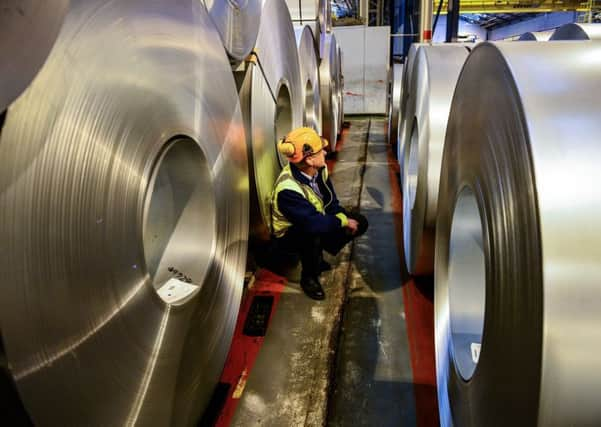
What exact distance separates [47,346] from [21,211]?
191 millimetres

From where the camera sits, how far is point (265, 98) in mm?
1996

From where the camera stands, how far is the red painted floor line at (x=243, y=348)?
1445mm

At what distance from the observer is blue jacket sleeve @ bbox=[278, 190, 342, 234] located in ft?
6.37

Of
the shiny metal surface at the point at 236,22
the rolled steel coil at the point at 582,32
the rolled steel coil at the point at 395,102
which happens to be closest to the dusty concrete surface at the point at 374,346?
the shiny metal surface at the point at 236,22

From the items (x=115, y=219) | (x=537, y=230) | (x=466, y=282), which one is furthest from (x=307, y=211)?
(x=537, y=230)

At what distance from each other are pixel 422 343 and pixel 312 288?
0.56m

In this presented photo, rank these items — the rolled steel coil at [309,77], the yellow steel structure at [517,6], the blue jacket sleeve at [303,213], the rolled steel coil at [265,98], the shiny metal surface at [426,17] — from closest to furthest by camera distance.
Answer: the rolled steel coil at [265,98] → the blue jacket sleeve at [303,213] → the rolled steel coil at [309,77] → the shiny metal surface at [426,17] → the yellow steel structure at [517,6]

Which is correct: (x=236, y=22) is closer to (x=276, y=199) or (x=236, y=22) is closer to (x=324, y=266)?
(x=276, y=199)

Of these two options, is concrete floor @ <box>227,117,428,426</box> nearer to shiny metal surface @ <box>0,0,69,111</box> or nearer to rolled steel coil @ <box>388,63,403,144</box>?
shiny metal surface @ <box>0,0,69,111</box>

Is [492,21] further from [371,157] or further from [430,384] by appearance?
[430,384]

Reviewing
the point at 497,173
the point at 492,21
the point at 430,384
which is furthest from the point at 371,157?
the point at 492,21

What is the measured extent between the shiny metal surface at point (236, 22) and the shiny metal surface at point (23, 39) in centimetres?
80

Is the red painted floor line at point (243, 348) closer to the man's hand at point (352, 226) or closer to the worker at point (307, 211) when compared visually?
the worker at point (307, 211)

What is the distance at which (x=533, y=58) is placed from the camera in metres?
0.71
